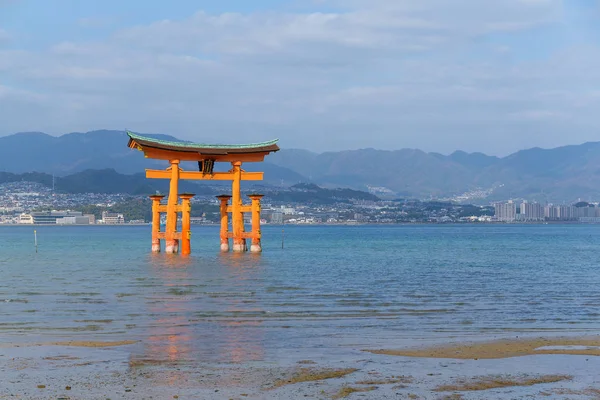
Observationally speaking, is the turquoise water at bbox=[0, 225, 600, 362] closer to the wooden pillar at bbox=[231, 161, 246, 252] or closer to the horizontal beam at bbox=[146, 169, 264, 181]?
the wooden pillar at bbox=[231, 161, 246, 252]

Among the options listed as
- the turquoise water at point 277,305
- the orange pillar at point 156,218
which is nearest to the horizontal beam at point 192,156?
the orange pillar at point 156,218

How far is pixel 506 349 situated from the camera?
60.7ft

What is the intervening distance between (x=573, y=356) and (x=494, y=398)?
14.5 feet

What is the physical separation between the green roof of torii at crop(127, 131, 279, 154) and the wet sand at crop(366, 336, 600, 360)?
131 feet

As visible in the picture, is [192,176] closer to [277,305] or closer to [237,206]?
[237,206]

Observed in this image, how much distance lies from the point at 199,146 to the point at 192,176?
3.53 metres

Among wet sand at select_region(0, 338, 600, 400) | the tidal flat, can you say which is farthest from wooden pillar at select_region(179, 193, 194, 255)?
wet sand at select_region(0, 338, 600, 400)

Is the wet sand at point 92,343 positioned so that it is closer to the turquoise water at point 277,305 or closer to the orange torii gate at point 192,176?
the turquoise water at point 277,305

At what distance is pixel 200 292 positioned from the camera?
32.1 metres

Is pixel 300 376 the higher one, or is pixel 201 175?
pixel 201 175

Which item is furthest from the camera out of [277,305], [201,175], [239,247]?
[239,247]

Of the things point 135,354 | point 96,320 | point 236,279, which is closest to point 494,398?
point 135,354

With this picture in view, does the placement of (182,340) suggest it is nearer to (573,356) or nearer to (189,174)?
(573,356)

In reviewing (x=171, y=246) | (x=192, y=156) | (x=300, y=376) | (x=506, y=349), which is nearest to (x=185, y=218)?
(x=171, y=246)
